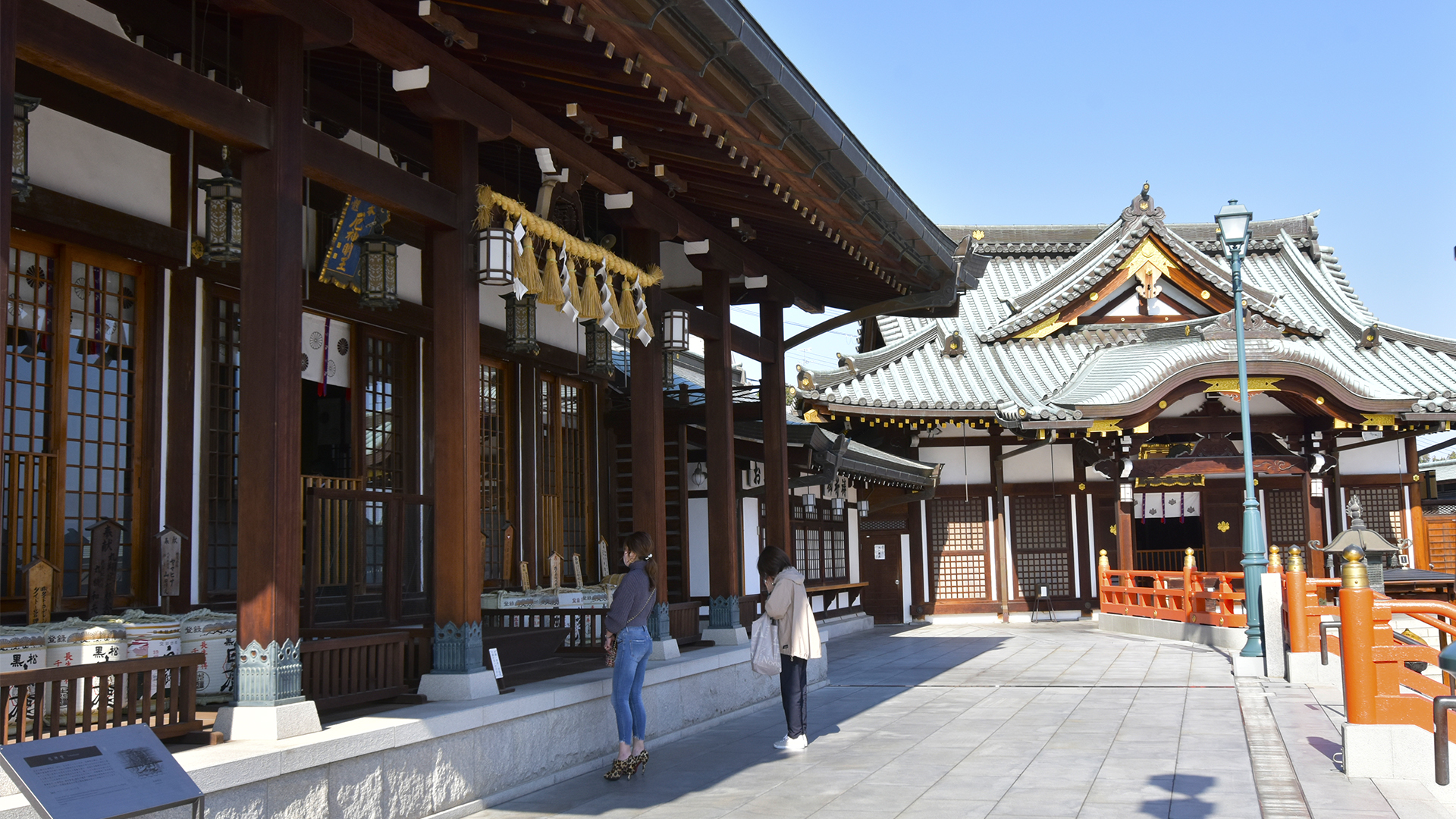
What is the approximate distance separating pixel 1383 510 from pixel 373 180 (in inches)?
881

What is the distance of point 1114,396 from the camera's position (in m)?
20.7

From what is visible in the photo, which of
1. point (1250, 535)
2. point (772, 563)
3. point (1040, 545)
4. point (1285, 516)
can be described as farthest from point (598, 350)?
point (1285, 516)

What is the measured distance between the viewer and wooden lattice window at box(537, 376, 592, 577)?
13062 mm

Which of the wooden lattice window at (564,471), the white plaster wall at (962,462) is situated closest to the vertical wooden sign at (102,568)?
the wooden lattice window at (564,471)

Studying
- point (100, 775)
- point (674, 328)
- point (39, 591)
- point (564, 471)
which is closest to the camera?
point (100, 775)

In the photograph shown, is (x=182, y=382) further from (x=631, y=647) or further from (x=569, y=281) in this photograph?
(x=631, y=647)

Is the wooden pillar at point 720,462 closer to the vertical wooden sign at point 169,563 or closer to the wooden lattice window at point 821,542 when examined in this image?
the vertical wooden sign at point 169,563

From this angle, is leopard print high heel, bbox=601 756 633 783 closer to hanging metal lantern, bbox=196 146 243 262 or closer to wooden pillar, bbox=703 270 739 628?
wooden pillar, bbox=703 270 739 628

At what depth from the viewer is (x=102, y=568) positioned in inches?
289

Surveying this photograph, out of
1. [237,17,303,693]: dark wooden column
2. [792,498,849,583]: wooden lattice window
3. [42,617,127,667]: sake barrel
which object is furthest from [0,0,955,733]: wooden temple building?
[792,498,849,583]: wooden lattice window

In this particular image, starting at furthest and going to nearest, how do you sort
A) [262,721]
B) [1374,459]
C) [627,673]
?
[1374,459]
[627,673]
[262,721]

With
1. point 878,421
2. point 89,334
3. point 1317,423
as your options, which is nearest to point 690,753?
point 89,334

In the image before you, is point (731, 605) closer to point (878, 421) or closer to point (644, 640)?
point (644, 640)

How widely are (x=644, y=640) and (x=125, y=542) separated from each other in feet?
11.5
